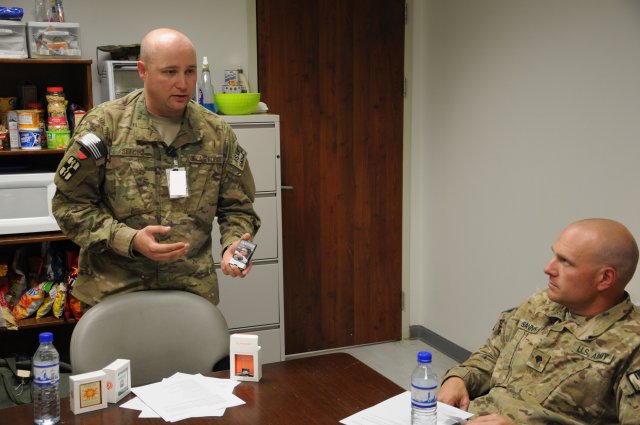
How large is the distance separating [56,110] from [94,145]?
128 centimetres

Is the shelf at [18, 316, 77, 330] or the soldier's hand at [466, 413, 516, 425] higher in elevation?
the soldier's hand at [466, 413, 516, 425]

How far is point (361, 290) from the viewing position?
15.4 ft

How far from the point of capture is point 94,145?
93.7 inches

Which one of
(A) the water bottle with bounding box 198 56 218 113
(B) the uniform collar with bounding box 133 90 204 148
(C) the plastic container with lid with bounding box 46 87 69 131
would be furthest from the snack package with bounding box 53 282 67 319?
(B) the uniform collar with bounding box 133 90 204 148

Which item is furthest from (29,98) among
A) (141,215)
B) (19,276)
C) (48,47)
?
(141,215)

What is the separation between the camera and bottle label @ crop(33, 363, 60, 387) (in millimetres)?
1727

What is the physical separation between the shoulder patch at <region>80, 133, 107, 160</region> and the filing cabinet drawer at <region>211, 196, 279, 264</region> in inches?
60.3

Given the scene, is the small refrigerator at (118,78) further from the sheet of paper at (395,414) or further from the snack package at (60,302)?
the sheet of paper at (395,414)

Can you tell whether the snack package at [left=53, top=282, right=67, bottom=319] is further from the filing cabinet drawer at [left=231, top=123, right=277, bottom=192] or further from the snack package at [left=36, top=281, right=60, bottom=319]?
the filing cabinet drawer at [left=231, top=123, right=277, bottom=192]

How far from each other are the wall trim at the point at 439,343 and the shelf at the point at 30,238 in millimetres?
2447

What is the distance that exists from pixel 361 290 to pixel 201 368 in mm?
2558

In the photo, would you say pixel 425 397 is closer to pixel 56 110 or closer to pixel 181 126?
pixel 181 126

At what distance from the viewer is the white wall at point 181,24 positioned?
12.5 ft

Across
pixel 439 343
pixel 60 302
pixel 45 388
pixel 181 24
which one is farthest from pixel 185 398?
pixel 439 343
